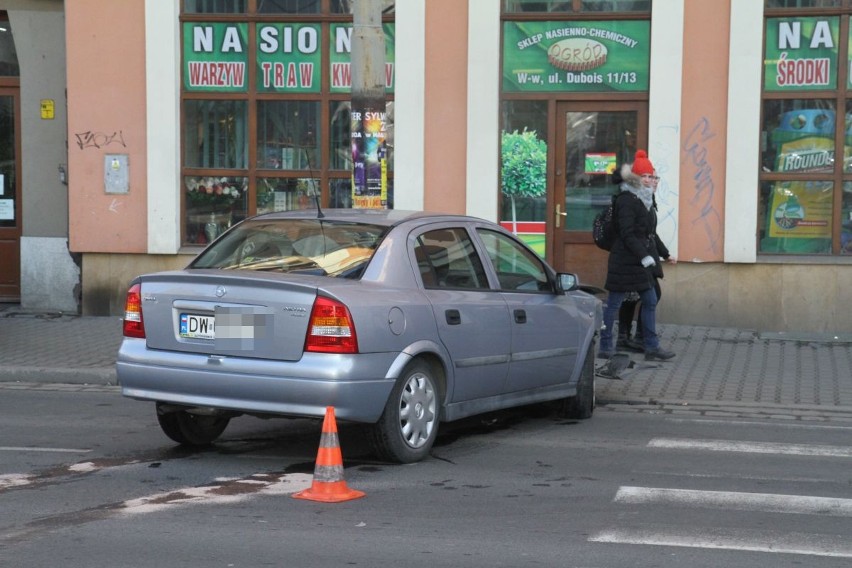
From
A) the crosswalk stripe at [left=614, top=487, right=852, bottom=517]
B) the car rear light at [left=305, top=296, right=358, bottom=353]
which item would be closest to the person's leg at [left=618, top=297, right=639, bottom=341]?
the crosswalk stripe at [left=614, top=487, right=852, bottom=517]

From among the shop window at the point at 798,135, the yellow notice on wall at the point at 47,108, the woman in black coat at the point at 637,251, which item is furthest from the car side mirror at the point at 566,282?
the yellow notice on wall at the point at 47,108

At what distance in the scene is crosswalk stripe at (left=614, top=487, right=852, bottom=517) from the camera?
6.60 meters

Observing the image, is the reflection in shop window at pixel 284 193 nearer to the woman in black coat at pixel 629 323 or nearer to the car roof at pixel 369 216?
the woman in black coat at pixel 629 323

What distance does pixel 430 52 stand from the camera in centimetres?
1469

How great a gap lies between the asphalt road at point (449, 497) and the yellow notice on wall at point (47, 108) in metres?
7.25

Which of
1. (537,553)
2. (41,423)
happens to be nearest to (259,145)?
(41,423)

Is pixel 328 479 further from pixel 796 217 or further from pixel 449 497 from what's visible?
pixel 796 217

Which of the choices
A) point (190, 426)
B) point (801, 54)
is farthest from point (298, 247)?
point (801, 54)

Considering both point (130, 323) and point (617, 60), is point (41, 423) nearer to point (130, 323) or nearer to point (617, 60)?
point (130, 323)

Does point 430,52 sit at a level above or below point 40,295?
above

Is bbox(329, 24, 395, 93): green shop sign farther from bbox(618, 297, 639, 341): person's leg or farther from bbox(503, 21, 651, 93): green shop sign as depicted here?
bbox(618, 297, 639, 341): person's leg

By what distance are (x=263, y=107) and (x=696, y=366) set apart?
248 inches

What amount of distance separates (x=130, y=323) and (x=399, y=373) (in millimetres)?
1694

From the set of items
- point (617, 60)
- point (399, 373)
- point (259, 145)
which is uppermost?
point (617, 60)
